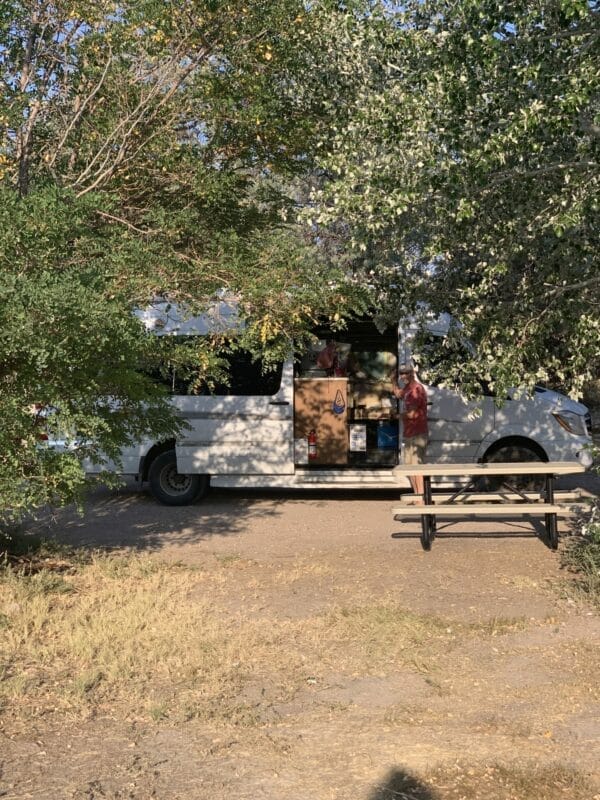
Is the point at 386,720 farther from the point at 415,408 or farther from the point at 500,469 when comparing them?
the point at 415,408

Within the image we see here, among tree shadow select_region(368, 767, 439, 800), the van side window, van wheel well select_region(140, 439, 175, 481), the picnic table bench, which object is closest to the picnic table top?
the picnic table bench

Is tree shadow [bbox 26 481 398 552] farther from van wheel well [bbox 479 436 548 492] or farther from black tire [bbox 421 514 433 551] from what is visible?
van wheel well [bbox 479 436 548 492]

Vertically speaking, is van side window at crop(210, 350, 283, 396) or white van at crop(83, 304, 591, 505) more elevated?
van side window at crop(210, 350, 283, 396)

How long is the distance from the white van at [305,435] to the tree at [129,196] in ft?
8.76

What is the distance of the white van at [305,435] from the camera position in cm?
1183

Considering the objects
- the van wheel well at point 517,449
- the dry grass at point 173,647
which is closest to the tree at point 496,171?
the dry grass at point 173,647

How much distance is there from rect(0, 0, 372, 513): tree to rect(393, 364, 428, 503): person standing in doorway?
9.22ft

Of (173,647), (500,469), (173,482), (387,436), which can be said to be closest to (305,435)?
(387,436)

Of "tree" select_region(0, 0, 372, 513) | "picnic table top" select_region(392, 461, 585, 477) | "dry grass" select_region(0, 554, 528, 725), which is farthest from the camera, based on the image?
"picnic table top" select_region(392, 461, 585, 477)

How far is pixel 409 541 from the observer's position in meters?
9.39

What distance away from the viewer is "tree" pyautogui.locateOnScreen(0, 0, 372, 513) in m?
6.19

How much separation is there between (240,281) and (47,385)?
2.34 m

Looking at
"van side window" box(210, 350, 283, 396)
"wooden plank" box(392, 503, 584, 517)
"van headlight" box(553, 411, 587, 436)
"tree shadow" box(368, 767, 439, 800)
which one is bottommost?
"tree shadow" box(368, 767, 439, 800)

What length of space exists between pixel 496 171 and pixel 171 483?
7.35m
